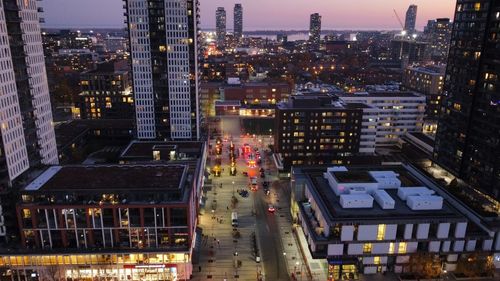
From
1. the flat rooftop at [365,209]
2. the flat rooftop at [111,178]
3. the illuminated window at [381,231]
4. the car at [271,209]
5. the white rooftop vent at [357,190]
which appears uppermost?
the flat rooftop at [111,178]

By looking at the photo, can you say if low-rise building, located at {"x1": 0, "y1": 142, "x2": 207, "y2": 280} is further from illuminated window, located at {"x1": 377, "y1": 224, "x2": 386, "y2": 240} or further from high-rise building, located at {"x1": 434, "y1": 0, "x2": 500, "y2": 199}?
high-rise building, located at {"x1": 434, "y1": 0, "x2": 500, "y2": 199}

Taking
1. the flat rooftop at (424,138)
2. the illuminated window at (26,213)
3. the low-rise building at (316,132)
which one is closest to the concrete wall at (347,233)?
the low-rise building at (316,132)

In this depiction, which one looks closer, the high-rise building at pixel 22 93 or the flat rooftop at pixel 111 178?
the flat rooftop at pixel 111 178

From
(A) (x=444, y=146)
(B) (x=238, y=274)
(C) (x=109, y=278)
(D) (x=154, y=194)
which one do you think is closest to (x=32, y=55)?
(D) (x=154, y=194)

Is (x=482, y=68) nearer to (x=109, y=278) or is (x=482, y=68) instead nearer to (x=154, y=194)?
(x=154, y=194)

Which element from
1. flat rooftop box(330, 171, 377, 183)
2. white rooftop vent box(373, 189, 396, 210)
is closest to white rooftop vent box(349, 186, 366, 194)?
flat rooftop box(330, 171, 377, 183)

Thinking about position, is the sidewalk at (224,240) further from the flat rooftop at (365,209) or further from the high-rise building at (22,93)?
the high-rise building at (22,93)
